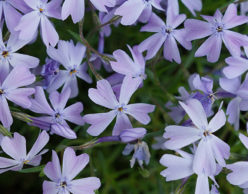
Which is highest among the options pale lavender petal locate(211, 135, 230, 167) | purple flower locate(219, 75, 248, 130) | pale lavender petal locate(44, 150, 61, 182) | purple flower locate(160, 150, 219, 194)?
purple flower locate(219, 75, 248, 130)

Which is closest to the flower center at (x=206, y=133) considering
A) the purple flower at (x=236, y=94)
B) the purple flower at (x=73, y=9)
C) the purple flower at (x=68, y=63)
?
the purple flower at (x=236, y=94)

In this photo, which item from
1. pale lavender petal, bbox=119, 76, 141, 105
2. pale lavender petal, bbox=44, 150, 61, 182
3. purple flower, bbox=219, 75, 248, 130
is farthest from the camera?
purple flower, bbox=219, 75, 248, 130

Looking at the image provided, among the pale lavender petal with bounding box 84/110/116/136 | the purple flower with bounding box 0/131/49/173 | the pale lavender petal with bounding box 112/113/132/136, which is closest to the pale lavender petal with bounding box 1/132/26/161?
the purple flower with bounding box 0/131/49/173

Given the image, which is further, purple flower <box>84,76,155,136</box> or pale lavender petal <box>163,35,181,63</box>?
pale lavender petal <box>163,35,181,63</box>

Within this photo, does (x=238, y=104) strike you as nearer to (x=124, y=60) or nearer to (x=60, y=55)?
(x=124, y=60)

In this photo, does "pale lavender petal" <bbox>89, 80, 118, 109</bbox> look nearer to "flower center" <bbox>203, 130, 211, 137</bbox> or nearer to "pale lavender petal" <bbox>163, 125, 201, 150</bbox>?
"pale lavender petal" <bbox>163, 125, 201, 150</bbox>

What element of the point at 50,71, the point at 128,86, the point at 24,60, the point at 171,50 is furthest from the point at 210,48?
the point at 24,60

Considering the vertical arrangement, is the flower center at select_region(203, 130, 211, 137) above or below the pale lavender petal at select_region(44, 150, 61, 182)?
above

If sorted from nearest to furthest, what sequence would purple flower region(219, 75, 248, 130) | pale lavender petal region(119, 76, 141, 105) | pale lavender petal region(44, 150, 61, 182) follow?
pale lavender petal region(44, 150, 61, 182) → pale lavender petal region(119, 76, 141, 105) → purple flower region(219, 75, 248, 130)
